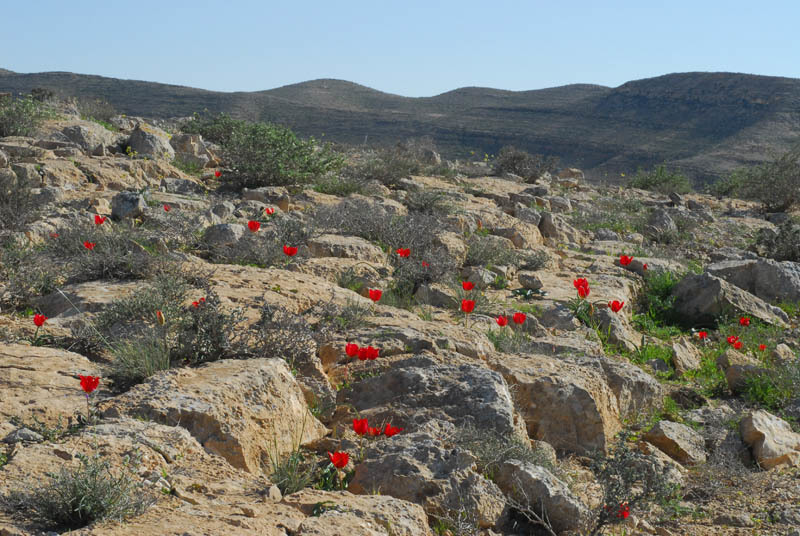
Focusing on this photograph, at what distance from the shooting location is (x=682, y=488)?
11.6ft

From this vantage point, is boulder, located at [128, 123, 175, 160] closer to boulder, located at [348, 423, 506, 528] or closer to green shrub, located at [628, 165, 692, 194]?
boulder, located at [348, 423, 506, 528]

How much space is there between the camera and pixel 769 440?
3922 millimetres

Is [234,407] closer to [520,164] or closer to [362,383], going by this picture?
[362,383]

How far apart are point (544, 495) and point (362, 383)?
1.17 meters

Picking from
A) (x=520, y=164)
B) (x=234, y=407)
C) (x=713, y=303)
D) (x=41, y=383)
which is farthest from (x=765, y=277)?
(x=520, y=164)

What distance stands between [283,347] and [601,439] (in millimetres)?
1830

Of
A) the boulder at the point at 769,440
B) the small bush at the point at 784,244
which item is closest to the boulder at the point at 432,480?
the boulder at the point at 769,440

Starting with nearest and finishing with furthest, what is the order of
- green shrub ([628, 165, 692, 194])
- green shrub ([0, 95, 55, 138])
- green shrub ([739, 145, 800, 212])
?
green shrub ([0, 95, 55, 138]) → green shrub ([739, 145, 800, 212]) → green shrub ([628, 165, 692, 194])

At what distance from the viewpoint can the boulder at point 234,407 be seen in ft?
9.02

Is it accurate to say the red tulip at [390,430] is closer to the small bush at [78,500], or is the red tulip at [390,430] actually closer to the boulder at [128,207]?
the small bush at [78,500]

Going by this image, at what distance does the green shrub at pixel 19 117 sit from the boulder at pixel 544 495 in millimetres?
9665

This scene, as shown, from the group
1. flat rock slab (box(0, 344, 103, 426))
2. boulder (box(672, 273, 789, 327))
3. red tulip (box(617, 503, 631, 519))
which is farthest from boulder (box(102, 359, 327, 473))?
boulder (box(672, 273, 789, 327))

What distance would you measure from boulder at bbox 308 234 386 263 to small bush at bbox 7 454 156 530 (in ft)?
13.4

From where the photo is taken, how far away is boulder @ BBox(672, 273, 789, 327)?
657cm
